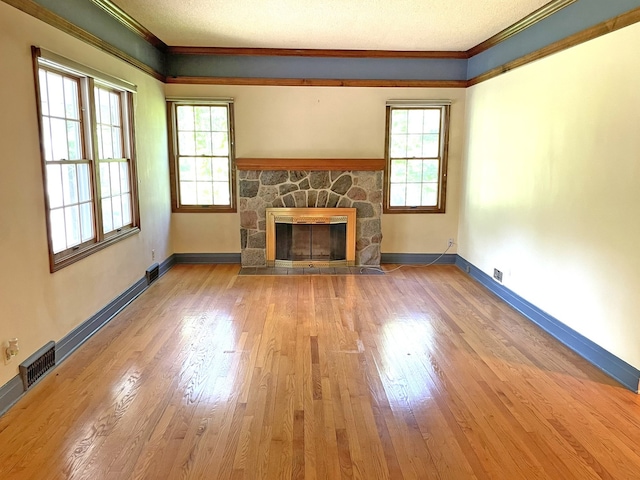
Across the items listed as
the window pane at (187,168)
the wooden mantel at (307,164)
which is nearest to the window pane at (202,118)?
the window pane at (187,168)

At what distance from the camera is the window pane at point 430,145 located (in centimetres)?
619

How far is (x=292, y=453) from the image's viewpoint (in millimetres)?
2309

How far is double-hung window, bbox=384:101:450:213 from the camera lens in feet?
20.1

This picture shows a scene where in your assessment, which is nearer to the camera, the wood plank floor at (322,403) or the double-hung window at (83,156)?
the wood plank floor at (322,403)

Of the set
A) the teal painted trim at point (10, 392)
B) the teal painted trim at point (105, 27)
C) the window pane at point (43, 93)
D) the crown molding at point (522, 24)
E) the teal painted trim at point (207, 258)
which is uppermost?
the crown molding at point (522, 24)

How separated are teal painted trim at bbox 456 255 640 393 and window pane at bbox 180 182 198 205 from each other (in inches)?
153

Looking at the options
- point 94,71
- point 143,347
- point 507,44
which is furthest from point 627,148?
point 94,71

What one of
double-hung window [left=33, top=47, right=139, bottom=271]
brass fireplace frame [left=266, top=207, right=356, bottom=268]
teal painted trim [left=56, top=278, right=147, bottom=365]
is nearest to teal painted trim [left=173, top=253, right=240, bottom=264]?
brass fireplace frame [left=266, top=207, right=356, bottom=268]

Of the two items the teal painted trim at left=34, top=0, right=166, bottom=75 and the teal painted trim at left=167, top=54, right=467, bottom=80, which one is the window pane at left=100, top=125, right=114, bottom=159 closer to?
the teal painted trim at left=34, top=0, right=166, bottom=75

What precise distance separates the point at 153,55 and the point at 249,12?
172 cm

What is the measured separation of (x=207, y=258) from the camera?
6.35 m

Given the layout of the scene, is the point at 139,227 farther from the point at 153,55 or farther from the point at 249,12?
the point at 249,12

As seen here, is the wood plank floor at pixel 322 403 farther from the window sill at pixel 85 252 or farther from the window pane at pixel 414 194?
the window pane at pixel 414 194

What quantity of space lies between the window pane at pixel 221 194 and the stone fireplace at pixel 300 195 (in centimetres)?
27
